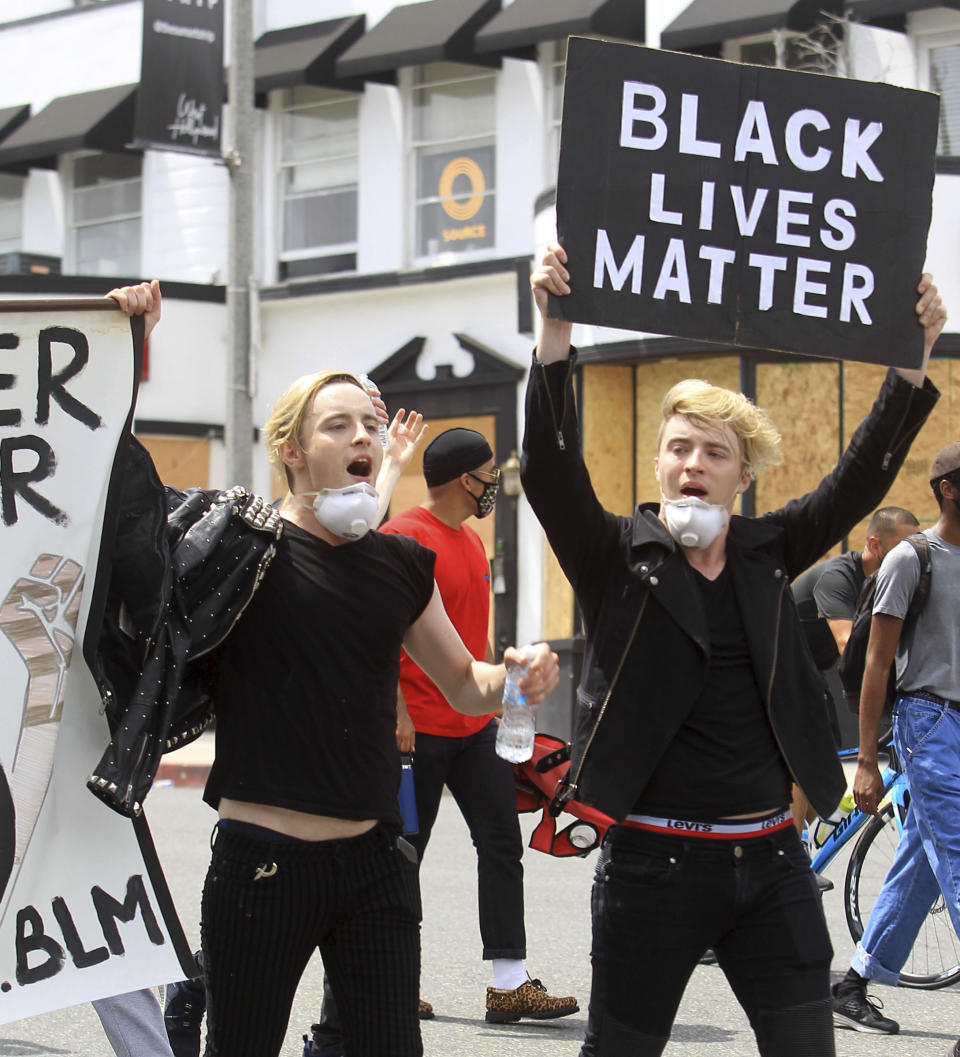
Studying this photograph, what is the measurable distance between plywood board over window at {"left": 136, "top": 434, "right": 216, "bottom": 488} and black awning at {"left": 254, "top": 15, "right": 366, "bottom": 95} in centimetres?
399

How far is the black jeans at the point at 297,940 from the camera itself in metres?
3.75

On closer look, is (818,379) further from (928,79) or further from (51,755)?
(51,755)

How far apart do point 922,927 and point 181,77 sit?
1349 cm

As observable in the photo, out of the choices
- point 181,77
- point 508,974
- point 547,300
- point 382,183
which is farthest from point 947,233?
point 547,300

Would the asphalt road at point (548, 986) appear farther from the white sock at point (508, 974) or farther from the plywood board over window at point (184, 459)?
the plywood board over window at point (184, 459)

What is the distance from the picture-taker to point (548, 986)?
267 inches

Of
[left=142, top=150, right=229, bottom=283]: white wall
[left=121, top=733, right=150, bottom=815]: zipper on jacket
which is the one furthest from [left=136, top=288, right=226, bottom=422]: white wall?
[left=121, top=733, right=150, bottom=815]: zipper on jacket

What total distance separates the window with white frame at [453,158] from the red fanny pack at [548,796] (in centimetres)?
1309

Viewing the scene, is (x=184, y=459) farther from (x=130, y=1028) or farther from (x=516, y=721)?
(x=516, y=721)

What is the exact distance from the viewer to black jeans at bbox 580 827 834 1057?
12.3 ft

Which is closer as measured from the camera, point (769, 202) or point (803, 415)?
point (769, 202)

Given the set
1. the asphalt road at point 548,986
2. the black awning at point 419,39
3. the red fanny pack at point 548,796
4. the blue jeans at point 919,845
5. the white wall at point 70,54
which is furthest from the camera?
the white wall at point 70,54

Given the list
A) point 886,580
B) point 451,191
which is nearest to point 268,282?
point 451,191

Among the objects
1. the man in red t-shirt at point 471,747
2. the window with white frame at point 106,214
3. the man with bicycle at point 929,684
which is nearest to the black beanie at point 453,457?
the man in red t-shirt at point 471,747
